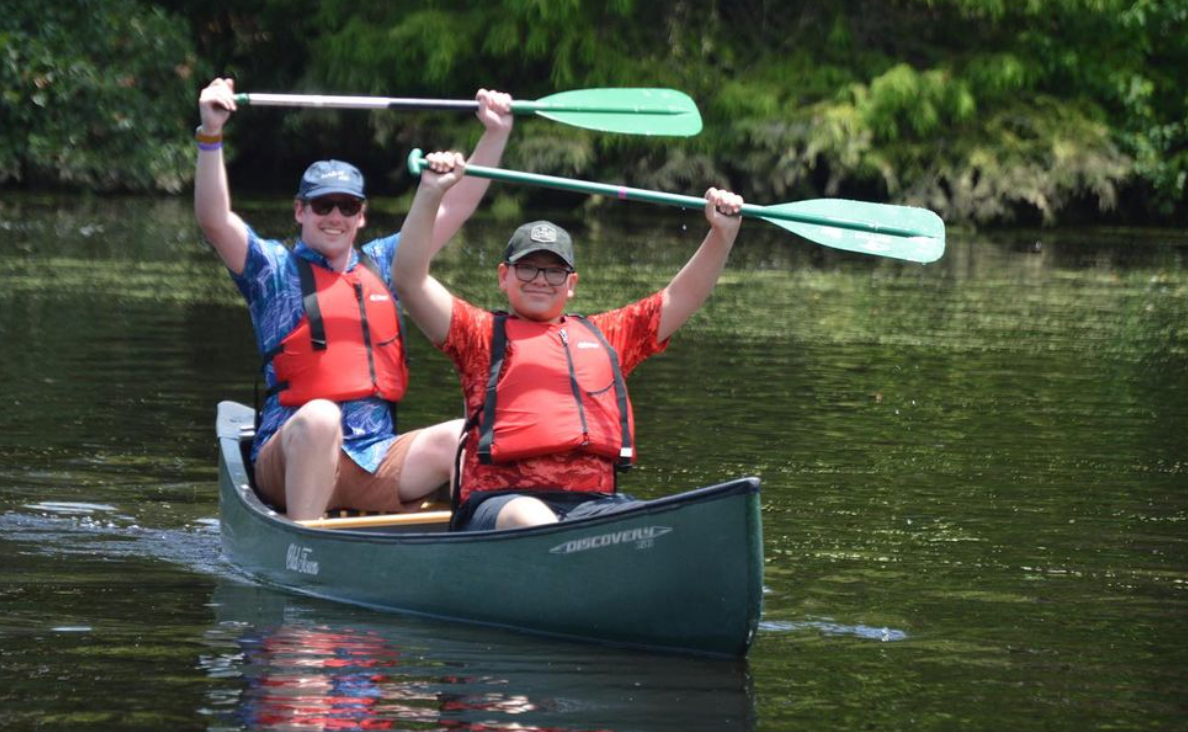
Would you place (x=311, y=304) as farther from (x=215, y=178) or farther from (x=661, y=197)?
(x=661, y=197)

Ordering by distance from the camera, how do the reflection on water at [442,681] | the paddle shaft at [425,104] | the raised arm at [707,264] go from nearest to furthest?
the reflection on water at [442,681], the raised arm at [707,264], the paddle shaft at [425,104]

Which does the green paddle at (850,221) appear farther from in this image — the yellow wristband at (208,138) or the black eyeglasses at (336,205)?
the yellow wristband at (208,138)

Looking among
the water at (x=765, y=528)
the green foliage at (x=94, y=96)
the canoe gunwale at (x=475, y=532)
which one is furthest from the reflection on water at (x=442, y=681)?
the green foliage at (x=94, y=96)

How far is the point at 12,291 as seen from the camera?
13977 mm

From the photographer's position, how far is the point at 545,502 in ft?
19.1

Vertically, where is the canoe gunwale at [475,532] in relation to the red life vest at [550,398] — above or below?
below

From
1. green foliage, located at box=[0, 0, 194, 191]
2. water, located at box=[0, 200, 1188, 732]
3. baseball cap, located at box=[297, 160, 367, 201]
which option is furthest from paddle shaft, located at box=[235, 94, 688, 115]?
green foliage, located at box=[0, 0, 194, 191]

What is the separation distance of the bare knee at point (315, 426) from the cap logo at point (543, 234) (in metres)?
1.03

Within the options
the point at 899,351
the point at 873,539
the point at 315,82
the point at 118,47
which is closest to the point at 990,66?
the point at 315,82

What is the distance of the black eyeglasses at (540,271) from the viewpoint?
19.2 ft

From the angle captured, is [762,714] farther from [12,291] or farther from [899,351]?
[12,291]

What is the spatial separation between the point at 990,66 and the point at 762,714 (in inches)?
802

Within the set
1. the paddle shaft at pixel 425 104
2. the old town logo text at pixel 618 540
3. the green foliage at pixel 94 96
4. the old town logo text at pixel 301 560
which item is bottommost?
the old town logo text at pixel 301 560

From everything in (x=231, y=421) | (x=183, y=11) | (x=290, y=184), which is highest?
(x=183, y=11)
